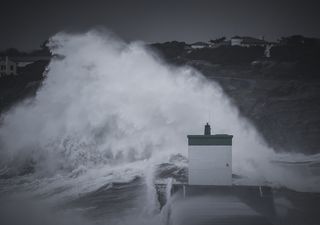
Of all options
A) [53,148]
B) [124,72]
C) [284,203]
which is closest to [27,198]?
[53,148]

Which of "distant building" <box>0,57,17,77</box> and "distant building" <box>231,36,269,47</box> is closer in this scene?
"distant building" <box>0,57,17,77</box>

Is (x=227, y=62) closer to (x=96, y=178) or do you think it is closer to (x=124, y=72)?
(x=124, y=72)

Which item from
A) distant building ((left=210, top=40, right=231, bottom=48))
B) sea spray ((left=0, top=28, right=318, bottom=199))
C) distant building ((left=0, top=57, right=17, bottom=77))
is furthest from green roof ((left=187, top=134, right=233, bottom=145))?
distant building ((left=210, top=40, right=231, bottom=48))

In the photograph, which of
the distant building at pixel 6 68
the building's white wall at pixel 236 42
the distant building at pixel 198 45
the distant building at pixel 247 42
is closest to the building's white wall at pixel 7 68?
the distant building at pixel 6 68

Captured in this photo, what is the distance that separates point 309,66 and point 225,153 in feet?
120

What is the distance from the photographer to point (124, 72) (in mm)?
21391

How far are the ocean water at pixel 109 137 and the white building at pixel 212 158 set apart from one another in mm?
3231

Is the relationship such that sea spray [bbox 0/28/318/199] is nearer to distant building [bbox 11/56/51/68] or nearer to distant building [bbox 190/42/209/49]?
distant building [bbox 11/56/51/68]

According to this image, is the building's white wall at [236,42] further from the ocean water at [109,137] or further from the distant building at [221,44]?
the ocean water at [109,137]

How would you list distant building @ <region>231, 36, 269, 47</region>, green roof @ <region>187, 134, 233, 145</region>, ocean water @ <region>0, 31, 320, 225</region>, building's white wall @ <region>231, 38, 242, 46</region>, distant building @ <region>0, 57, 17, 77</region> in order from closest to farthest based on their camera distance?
green roof @ <region>187, 134, 233, 145</region> → ocean water @ <region>0, 31, 320, 225</region> → distant building @ <region>0, 57, 17, 77</region> → distant building @ <region>231, 36, 269, 47</region> → building's white wall @ <region>231, 38, 242, 46</region>

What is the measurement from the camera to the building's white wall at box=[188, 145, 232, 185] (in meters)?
8.76

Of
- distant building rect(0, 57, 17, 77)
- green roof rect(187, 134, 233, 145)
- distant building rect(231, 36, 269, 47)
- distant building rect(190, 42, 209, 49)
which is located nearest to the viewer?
green roof rect(187, 134, 233, 145)

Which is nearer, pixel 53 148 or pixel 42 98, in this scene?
pixel 53 148

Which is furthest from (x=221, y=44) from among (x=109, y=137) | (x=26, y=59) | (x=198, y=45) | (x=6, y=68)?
(x=109, y=137)
